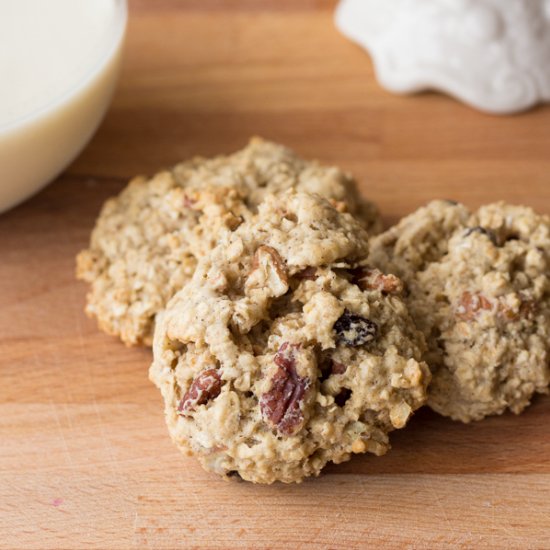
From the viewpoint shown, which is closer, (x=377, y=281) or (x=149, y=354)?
(x=377, y=281)

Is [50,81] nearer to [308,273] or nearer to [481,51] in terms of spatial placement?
[308,273]

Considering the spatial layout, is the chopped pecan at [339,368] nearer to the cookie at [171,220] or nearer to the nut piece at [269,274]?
the nut piece at [269,274]

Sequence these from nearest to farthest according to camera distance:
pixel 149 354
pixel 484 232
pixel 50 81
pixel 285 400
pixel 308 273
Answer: pixel 285 400, pixel 308 273, pixel 484 232, pixel 149 354, pixel 50 81

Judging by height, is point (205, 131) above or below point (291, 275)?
below

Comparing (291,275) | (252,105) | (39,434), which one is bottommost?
(39,434)

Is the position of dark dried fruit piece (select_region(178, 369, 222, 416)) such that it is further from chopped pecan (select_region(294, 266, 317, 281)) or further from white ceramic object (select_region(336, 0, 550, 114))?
white ceramic object (select_region(336, 0, 550, 114))

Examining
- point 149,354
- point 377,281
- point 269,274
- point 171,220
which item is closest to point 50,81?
point 171,220

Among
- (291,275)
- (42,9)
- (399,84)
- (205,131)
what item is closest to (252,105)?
(205,131)

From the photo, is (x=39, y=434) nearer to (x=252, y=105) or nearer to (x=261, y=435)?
(x=261, y=435)
